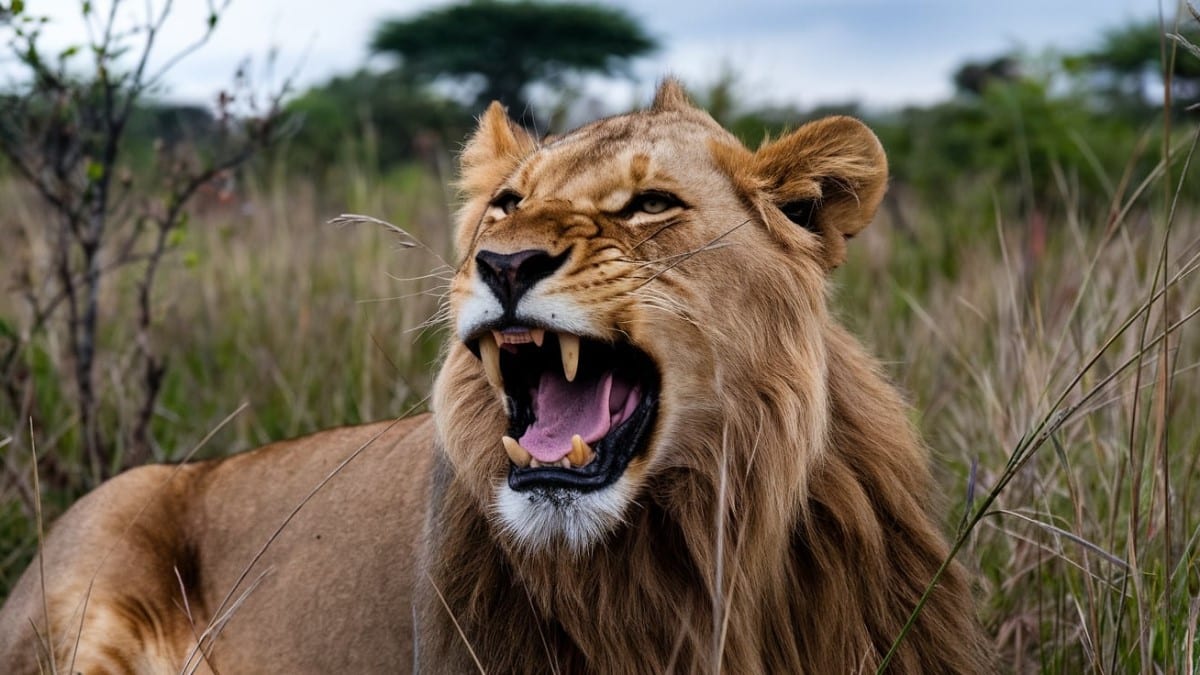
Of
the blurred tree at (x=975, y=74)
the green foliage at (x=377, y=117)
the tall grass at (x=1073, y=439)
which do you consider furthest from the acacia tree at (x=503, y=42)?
the tall grass at (x=1073, y=439)

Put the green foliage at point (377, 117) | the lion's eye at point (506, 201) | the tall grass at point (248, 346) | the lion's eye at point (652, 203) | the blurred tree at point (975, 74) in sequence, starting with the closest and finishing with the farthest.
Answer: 1. the lion's eye at point (652, 203)
2. the lion's eye at point (506, 201)
3. the tall grass at point (248, 346)
4. the green foliage at point (377, 117)
5. the blurred tree at point (975, 74)

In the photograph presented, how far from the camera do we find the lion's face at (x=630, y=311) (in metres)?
2.91

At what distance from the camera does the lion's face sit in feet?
9.55

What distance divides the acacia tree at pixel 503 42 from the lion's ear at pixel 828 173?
1311 inches

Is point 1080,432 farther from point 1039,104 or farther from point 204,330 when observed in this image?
point 1039,104

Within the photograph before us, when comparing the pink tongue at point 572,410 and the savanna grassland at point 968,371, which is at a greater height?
the pink tongue at point 572,410

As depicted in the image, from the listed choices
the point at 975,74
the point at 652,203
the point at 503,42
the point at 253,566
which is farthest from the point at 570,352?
the point at 503,42

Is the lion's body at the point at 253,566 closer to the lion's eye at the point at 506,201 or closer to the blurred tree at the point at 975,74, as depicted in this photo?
the lion's eye at the point at 506,201

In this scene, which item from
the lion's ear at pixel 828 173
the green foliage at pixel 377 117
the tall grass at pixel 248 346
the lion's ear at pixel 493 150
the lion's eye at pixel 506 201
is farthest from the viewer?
the green foliage at pixel 377 117

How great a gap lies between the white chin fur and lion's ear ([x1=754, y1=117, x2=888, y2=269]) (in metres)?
0.87

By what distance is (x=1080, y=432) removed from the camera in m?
5.16

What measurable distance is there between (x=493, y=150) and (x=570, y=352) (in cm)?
109

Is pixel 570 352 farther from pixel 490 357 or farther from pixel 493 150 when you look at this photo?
pixel 493 150

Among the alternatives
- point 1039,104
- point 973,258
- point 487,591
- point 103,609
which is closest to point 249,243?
point 973,258
